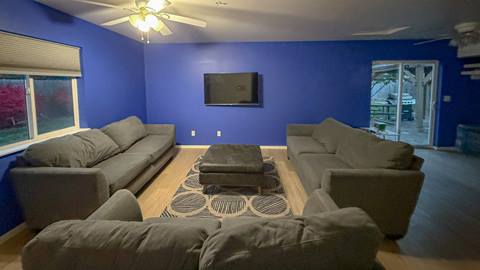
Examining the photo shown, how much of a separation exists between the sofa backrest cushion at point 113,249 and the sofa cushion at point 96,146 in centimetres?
260

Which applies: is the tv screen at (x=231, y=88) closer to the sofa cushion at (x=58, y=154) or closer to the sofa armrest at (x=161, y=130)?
the sofa armrest at (x=161, y=130)

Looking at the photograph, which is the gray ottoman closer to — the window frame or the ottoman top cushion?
the ottoman top cushion

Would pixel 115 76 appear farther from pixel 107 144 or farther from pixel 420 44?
pixel 420 44

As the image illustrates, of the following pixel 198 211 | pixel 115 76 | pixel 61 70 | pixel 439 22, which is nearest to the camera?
pixel 198 211

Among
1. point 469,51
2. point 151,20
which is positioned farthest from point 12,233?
point 469,51

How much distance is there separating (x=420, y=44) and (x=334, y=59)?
1.79 metres

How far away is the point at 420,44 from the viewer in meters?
6.21

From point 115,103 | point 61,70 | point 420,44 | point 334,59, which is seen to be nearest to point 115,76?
point 115,103

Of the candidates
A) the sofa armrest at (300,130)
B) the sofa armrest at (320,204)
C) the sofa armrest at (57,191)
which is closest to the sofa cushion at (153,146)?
the sofa armrest at (57,191)

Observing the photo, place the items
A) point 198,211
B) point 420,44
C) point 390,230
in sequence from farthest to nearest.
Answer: point 420,44
point 198,211
point 390,230

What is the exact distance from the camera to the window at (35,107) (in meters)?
3.17

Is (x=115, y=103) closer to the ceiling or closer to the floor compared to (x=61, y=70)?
closer to the floor

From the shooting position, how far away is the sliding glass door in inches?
258

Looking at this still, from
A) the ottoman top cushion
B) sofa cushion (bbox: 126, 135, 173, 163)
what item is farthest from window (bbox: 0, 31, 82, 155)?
the ottoman top cushion
